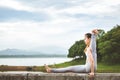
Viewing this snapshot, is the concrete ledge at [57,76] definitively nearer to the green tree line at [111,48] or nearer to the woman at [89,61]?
the woman at [89,61]

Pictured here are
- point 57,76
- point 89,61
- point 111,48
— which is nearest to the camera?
point 57,76

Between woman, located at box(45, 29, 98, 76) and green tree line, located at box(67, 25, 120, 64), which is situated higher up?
green tree line, located at box(67, 25, 120, 64)

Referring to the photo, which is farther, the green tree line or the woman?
the green tree line

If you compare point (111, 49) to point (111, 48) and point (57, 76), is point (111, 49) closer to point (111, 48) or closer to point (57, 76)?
point (111, 48)

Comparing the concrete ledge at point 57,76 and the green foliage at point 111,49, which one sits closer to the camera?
the concrete ledge at point 57,76

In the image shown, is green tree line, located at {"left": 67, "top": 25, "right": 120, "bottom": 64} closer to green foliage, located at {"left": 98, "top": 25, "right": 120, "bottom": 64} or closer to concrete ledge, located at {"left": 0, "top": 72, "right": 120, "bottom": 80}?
green foliage, located at {"left": 98, "top": 25, "right": 120, "bottom": 64}

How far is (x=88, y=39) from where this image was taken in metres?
13.3

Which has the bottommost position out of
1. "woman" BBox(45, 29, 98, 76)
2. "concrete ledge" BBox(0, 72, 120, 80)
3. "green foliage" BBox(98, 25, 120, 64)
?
"concrete ledge" BBox(0, 72, 120, 80)

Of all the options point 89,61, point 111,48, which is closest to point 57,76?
point 89,61

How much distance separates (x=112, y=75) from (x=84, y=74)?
0.82 meters

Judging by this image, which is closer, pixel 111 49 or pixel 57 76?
pixel 57 76

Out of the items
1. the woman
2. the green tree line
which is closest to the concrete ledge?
the woman

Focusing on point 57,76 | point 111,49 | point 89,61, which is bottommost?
point 57,76

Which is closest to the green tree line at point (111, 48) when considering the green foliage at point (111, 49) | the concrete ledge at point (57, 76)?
the green foliage at point (111, 49)
